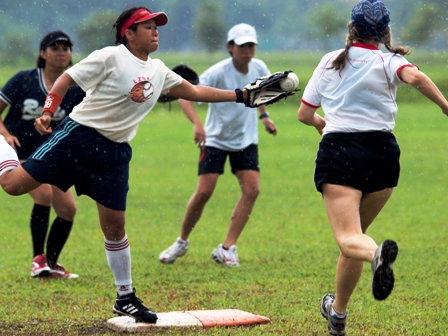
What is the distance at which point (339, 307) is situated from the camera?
213 inches

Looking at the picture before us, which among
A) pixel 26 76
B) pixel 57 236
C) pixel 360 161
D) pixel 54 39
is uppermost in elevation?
pixel 54 39

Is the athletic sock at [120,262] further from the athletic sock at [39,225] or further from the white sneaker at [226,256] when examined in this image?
the white sneaker at [226,256]

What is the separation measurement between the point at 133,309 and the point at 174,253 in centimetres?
269

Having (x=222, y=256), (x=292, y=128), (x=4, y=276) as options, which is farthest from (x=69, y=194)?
(x=292, y=128)

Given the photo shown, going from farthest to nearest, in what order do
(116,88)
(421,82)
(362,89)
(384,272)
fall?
(116,88) < (362,89) < (421,82) < (384,272)

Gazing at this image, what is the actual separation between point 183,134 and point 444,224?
625 inches

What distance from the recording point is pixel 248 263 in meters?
8.45

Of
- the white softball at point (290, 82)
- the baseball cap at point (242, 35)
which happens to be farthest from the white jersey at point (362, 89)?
the baseball cap at point (242, 35)

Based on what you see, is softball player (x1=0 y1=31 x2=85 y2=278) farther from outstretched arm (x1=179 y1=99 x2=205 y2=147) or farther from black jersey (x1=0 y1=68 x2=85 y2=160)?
outstretched arm (x1=179 y1=99 x2=205 y2=147)

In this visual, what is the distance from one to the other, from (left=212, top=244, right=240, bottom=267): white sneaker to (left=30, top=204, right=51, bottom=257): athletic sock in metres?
1.75

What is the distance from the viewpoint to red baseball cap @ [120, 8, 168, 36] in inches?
225

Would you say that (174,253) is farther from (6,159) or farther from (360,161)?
(360,161)

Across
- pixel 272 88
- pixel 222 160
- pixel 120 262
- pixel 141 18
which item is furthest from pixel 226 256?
pixel 141 18

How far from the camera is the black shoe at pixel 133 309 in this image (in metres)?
5.81
